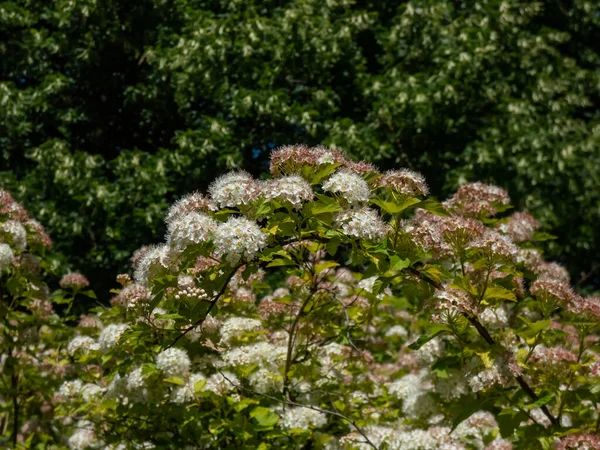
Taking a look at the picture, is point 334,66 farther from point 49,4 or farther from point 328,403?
point 328,403

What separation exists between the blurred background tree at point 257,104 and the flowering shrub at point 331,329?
4702 mm

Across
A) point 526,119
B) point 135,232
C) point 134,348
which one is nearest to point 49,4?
point 135,232

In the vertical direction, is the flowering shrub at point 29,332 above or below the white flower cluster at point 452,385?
above

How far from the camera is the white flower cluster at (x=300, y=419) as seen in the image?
8.97 ft

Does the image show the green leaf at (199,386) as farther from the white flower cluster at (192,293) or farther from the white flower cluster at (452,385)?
the white flower cluster at (452,385)

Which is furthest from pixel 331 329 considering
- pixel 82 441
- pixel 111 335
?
pixel 82 441

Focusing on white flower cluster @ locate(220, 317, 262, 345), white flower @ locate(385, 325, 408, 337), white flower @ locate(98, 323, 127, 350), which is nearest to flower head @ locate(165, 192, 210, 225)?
white flower cluster @ locate(220, 317, 262, 345)

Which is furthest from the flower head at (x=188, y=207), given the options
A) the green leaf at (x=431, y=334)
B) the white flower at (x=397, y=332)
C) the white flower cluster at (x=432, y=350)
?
the white flower at (x=397, y=332)

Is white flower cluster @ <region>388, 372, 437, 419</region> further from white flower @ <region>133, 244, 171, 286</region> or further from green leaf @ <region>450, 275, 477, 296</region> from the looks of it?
white flower @ <region>133, 244, 171, 286</region>

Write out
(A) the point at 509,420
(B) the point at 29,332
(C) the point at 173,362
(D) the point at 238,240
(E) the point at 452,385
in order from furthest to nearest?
(B) the point at 29,332, (E) the point at 452,385, (C) the point at 173,362, (A) the point at 509,420, (D) the point at 238,240

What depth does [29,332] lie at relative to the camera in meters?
3.70

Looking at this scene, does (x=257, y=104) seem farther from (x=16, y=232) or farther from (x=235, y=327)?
(x=235, y=327)

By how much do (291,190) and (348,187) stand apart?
0.60ft

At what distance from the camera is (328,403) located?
309 cm
